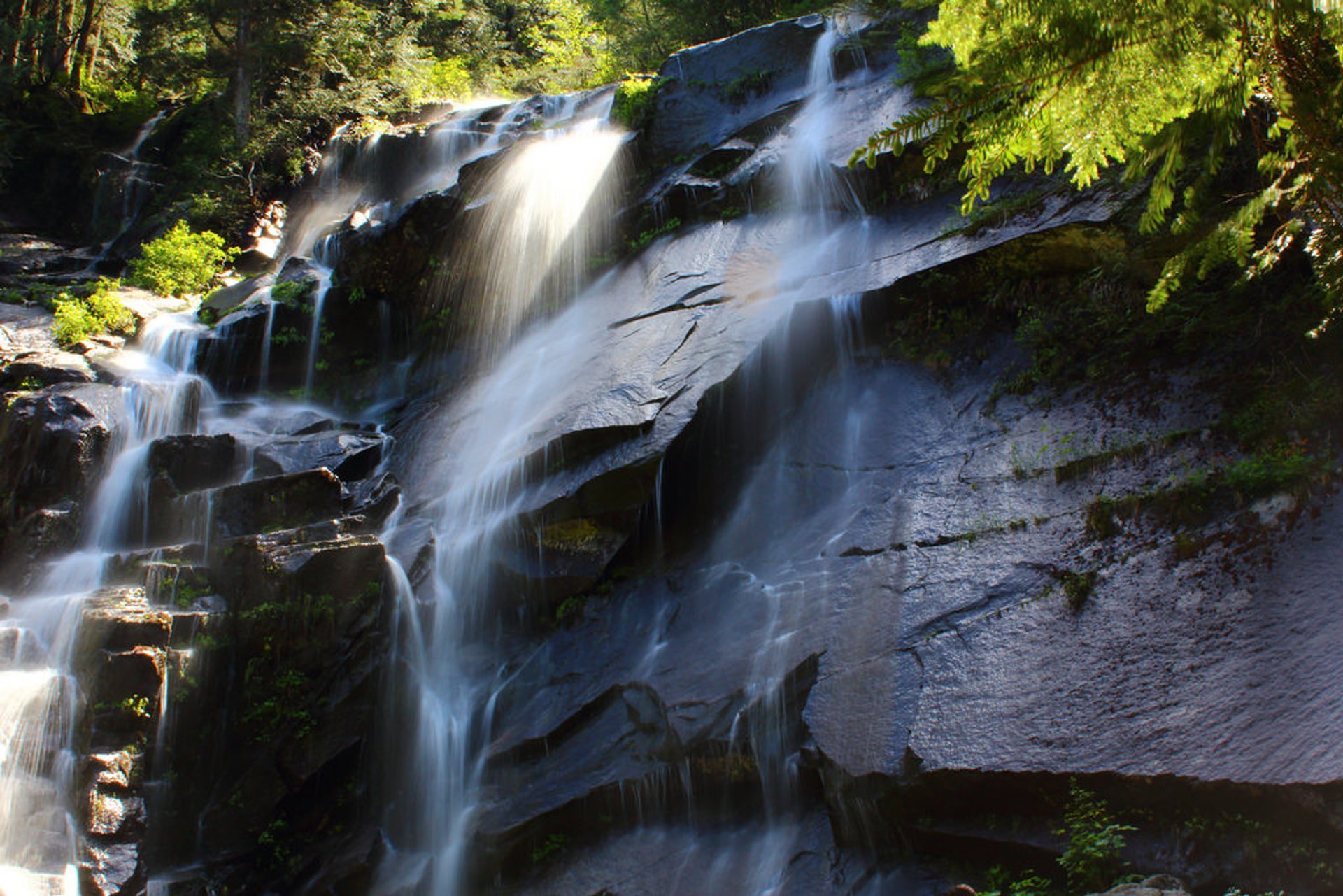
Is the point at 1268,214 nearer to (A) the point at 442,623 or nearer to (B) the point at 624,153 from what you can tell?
(A) the point at 442,623

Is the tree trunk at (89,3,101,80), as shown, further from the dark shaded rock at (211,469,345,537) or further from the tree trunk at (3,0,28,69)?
the dark shaded rock at (211,469,345,537)

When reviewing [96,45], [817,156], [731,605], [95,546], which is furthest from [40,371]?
[96,45]

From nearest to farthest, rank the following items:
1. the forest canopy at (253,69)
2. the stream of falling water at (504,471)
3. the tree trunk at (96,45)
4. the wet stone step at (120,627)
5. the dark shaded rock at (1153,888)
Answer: the dark shaded rock at (1153,888)
the stream of falling water at (504,471)
the wet stone step at (120,627)
the forest canopy at (253,69)
the tree trunk at (96,45)

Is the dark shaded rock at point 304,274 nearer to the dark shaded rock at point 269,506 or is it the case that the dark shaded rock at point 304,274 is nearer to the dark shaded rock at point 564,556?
the dark shaded rock at point 269,506

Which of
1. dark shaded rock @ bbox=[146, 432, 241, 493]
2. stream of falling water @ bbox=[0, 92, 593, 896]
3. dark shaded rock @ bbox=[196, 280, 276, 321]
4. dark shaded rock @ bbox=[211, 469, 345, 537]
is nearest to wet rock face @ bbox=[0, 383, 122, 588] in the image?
stream of falling water @ bbox=[0, 92, 593, 896]

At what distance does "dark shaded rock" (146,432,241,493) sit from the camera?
36.9ft

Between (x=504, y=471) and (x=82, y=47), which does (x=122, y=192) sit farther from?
(x=504, y=471)

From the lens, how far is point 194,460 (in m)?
11.4

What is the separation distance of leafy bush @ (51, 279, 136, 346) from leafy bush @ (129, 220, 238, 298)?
5.59 feet

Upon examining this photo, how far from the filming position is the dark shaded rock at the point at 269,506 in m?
10.3

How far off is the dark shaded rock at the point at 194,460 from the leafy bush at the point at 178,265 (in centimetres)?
724

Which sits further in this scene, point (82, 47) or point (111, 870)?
point (82, 47)

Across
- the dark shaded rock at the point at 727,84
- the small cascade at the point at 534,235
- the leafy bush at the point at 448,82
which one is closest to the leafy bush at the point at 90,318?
the small cascade at the point at 534,235

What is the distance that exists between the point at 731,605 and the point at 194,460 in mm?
7824
